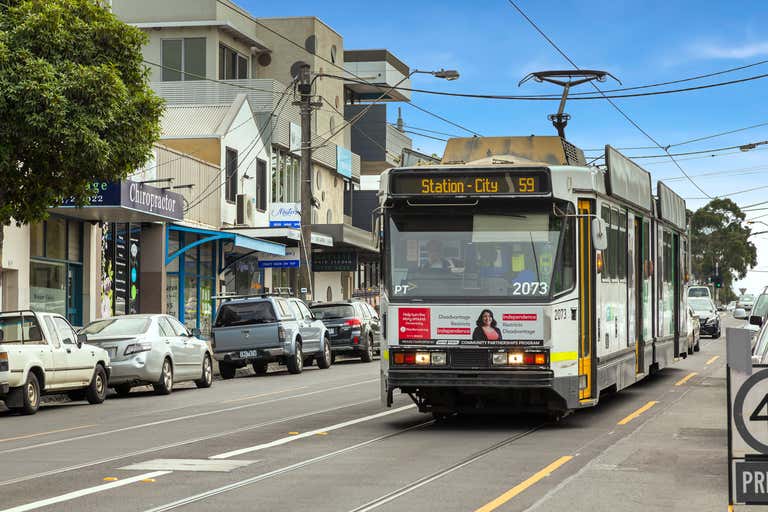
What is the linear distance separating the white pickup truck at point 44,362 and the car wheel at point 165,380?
5.17ft

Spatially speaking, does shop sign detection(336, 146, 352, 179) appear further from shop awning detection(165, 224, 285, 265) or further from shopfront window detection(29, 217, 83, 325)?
shopfront window detection(29, 217, 83, 325)

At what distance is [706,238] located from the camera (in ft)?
373

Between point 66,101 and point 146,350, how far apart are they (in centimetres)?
533

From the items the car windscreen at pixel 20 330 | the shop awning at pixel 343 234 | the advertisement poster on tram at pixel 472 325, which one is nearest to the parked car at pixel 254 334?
the car windscreen at pixel 20 330

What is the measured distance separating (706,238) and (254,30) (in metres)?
69.6

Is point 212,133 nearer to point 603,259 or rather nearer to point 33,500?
point 603,259

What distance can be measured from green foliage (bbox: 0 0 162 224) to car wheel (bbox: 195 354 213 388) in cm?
572

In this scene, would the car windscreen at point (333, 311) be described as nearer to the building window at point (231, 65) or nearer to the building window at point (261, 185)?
the building window at point (261, 185)

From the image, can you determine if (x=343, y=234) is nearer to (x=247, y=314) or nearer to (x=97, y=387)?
(x=247, y=314)

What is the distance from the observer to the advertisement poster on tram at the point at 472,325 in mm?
15000

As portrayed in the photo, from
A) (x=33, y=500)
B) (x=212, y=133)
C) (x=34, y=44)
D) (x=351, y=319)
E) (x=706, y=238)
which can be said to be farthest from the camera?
(x=706, y=238)

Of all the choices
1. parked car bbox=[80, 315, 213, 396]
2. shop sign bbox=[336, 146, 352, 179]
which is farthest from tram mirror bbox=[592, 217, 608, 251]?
shop sign bbox=[336, 146, 352, 179]

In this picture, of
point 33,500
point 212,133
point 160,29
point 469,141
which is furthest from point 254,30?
point 33,500

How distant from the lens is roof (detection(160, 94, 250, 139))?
4403cm
